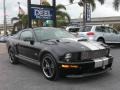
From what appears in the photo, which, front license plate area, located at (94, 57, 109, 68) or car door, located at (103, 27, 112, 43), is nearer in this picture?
front license plate area, located at (94, 57, 109, 68)

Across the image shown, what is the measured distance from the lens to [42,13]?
17.0 m

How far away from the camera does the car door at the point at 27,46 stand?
7180 millimetres

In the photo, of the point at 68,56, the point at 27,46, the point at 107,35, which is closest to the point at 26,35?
the point at 27,46

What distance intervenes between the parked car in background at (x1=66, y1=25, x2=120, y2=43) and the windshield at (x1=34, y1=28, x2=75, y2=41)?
656 cm

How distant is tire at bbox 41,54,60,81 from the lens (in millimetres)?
6157

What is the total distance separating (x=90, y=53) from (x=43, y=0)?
2372 centimetres

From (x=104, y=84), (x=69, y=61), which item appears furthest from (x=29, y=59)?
(x=104, y=84)

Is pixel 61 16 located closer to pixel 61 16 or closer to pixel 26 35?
pixel 61 16

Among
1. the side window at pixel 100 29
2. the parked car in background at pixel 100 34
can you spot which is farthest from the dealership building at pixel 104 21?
the side window at pixel 100 29

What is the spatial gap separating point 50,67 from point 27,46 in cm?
150

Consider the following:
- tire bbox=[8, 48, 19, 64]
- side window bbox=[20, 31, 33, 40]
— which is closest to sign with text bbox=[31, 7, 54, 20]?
tire bbox=[8, 48, 19, 64]

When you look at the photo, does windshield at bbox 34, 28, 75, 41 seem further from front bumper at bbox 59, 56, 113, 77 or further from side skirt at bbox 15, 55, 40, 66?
front bumper at bbox 59, 56, 113, 77

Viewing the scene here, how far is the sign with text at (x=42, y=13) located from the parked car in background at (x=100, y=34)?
136 inches

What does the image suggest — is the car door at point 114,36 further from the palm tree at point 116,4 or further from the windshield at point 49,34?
the palm tree at point 116,4
